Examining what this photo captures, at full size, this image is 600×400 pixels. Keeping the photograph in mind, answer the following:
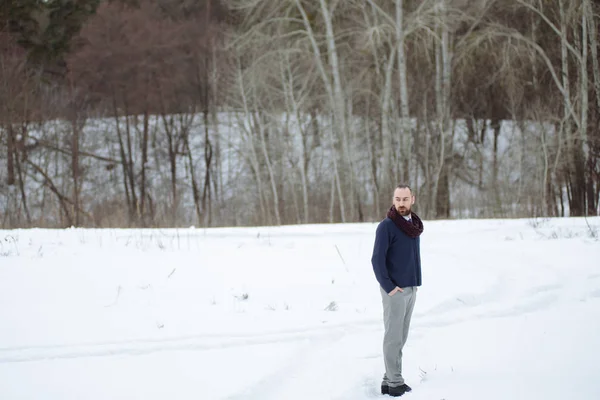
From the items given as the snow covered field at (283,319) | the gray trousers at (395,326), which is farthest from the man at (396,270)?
the snow covered field at (283,319)

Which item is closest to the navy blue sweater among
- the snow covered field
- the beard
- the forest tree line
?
the beard

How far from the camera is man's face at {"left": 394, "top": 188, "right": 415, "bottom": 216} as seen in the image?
177 inches

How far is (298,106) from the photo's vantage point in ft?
78.1

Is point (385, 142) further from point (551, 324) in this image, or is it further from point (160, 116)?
point (160, 116)

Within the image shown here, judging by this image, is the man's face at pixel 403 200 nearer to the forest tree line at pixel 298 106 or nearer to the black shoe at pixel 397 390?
the black shoe at pixel 397 390

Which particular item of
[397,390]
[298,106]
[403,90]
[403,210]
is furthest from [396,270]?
[298,106]

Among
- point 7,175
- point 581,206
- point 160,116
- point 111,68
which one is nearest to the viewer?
point 581,206

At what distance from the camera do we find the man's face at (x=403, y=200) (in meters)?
Answer: 4.50

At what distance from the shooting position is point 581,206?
656 inches

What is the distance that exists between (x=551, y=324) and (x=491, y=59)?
19.4m

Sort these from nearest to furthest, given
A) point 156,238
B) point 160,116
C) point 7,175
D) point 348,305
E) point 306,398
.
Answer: point 306,398, point 348,305, point 156,238, point 7,175, point 160,116

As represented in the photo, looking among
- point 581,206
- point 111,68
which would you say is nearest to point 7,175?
point 111,68

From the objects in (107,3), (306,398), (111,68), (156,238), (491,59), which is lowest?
(306,398)

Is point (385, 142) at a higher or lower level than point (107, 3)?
lower
